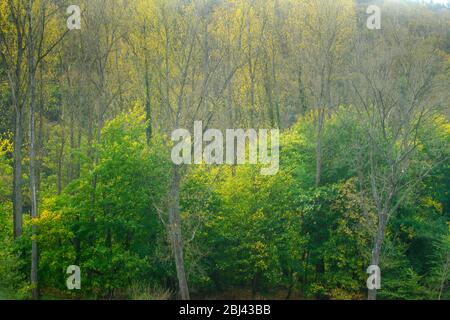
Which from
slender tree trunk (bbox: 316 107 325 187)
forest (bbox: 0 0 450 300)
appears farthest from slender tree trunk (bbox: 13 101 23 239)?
slender tree trunk (bbox: 316 107 325 187)

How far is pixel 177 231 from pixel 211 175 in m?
4.55

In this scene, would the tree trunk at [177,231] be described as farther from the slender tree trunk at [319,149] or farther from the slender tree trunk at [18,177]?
the slender tree trunk at [319,149]

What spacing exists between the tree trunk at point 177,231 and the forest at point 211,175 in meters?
0.06

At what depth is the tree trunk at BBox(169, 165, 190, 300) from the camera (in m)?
15.0

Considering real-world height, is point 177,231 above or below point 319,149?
below

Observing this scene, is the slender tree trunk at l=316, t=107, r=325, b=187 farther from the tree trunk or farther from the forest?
the tree trunk

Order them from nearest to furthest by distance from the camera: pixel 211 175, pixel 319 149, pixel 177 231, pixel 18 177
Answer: pixel 177 231 → pixel 18 177 → pixel 211 175 → pixel 319 149

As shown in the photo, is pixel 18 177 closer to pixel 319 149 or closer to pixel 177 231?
pixel 177 231

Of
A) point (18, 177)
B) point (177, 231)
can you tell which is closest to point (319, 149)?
point (177, 231)

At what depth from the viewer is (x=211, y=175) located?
754 inches

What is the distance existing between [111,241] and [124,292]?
205 centimetres

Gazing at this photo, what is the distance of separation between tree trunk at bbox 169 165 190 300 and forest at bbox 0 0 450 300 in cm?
6

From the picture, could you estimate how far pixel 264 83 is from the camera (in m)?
28.0
